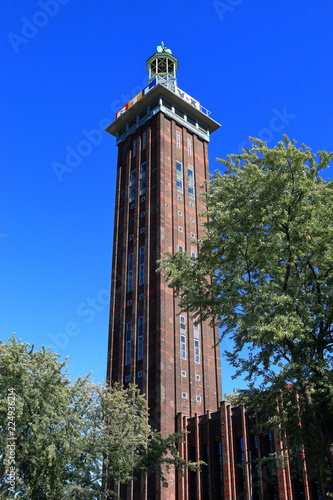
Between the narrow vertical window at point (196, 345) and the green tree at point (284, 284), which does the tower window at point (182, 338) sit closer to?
the narrow vertical window at point (196, 345)

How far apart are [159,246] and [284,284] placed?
32846 millimetres

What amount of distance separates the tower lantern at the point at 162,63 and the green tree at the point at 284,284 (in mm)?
52955

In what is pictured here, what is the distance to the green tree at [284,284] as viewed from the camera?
21406 mm

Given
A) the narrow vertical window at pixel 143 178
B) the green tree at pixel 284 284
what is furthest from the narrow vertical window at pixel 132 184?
the green tree at pixel 284 284

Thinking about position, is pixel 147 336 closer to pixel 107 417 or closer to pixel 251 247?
A: pixel 107 417

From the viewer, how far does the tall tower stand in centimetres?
4916

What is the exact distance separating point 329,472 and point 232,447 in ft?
66.6

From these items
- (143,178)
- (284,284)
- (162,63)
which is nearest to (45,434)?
(284,284)

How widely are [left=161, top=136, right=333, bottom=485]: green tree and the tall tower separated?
752 inches

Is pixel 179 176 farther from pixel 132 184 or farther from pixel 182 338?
pixel 182 338

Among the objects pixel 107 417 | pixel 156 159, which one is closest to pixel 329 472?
pixel 107 417

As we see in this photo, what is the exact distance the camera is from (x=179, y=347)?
51062 mm

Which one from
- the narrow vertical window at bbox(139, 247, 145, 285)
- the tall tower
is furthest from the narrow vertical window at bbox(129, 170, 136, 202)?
the narrow vertical window at bbox(139, 247, 145, 285)

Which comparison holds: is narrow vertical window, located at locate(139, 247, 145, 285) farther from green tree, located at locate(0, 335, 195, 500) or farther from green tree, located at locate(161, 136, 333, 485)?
green tree, located at locate(161, 136, 333, 485)
